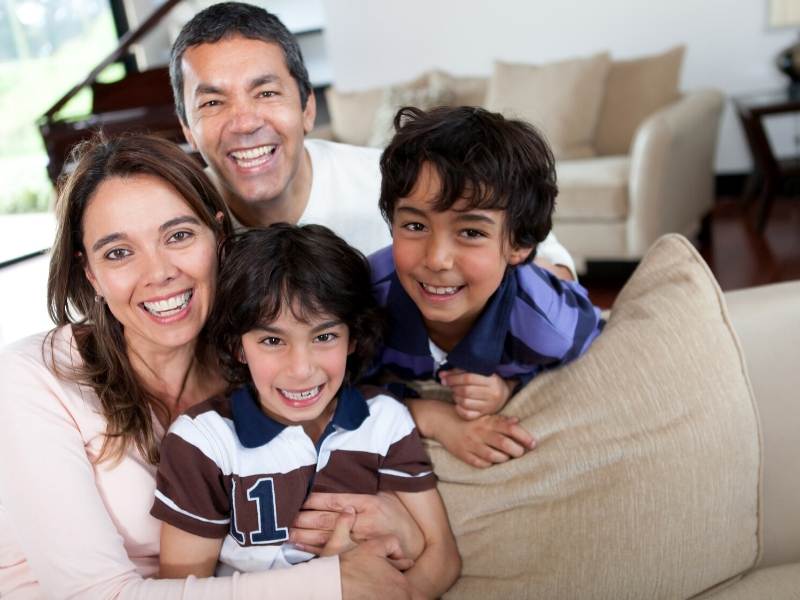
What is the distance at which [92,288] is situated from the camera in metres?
1.38

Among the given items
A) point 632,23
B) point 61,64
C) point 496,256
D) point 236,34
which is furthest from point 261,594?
point 61,64

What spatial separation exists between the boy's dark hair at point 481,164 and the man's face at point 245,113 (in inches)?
14.1

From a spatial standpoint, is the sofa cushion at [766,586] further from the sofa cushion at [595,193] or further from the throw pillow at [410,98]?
the throw pillow at [410,98]

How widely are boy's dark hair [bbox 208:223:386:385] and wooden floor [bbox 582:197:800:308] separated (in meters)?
2.63

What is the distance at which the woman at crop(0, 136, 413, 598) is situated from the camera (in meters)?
1.17

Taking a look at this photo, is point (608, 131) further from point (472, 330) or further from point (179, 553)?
point (179, 553)

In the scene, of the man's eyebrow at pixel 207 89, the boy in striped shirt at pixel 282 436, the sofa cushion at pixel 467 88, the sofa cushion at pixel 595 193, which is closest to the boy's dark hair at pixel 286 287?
the boy in striped shirt at pixel 282 436

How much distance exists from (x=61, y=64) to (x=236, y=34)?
6.17 m

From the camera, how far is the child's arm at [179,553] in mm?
1217

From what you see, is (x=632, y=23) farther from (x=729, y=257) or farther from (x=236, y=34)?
(x=236, y=34)

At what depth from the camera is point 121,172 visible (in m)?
1.29

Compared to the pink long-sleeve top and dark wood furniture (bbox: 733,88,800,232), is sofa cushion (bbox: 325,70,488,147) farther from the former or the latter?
the pink long-sleeve top

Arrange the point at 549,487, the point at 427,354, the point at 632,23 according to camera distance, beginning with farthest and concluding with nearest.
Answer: the point at 632,23 → the point at 427,354 → the point at 549,487

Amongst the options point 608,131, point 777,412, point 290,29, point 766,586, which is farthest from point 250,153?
point 290,29
